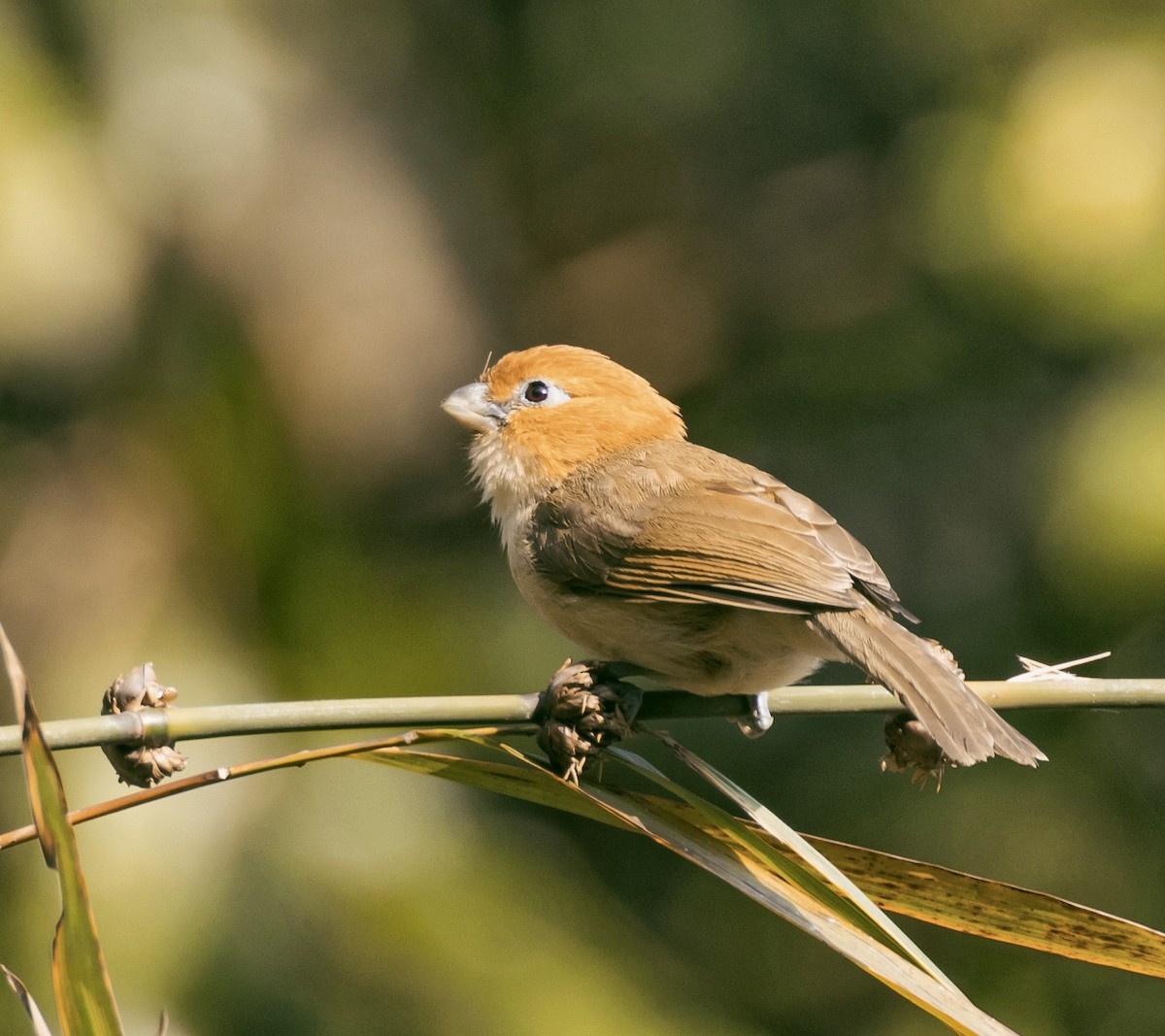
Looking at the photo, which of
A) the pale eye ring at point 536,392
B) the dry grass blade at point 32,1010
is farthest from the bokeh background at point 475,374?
the dry grass blade at point 32,1010

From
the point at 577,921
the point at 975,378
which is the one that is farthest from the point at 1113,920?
the point at 975,378

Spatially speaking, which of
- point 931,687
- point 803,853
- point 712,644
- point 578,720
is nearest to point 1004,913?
point 803,853

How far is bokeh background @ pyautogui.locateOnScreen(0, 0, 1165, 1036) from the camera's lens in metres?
4.29

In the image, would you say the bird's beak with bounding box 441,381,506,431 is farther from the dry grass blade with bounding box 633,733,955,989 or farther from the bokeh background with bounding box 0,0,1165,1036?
the dry grass blade with bounding box 633,733,955,989

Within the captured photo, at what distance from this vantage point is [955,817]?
17.6ft

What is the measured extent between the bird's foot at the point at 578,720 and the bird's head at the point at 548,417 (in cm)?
128

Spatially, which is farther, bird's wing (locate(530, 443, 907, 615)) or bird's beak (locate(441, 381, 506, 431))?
bird's beak (locate(441, 381, 506, 431))

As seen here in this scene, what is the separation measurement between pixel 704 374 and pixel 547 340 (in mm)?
750

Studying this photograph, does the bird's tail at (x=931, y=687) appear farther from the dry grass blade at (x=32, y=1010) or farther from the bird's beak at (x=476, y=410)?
the dry grass blade at (x=32, y=1010)

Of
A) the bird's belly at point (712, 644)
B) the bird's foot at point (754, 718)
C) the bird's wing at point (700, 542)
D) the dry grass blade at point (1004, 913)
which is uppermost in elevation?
the bird's wing at point (700, 542)

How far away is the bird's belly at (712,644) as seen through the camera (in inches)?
125

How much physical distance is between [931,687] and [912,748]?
0.12m

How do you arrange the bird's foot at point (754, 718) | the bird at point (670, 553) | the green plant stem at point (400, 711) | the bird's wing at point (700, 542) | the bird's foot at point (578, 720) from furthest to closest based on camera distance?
the bird's wing at point (700, 542) < the bird at point (670, 553) < the bird's foot at point (754, 718) < the bird's foot at point (578, 720) < the green plant stem at point (400, 711)

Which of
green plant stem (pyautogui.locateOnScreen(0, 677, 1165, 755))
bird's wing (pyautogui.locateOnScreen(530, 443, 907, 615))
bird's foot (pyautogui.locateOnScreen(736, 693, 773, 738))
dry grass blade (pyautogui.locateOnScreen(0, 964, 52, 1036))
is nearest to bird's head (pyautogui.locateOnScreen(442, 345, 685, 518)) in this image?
bird's wing (pyautogui.locateOnScreen(530, 443, 907, 615))
